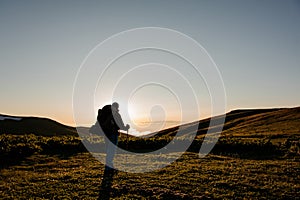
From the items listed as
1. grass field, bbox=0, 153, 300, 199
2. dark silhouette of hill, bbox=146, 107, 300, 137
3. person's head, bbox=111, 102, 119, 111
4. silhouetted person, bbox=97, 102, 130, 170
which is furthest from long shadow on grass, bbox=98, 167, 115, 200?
dark silhouette of hill, bbox=146, 107, 300, 137

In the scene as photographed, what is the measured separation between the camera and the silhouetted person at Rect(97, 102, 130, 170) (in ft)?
66.1

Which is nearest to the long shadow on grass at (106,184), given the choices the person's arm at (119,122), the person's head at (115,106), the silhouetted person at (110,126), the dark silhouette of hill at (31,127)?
Answer: the silhouetted person at (110,126)

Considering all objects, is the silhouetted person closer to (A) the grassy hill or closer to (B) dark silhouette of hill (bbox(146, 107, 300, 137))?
(A) the grassy hill

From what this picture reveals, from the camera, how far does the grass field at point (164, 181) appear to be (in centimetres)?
1473

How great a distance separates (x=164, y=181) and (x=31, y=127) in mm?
72954

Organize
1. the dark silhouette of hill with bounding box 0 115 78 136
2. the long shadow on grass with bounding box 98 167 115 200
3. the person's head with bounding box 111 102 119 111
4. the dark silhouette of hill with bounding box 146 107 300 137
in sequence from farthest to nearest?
the dark silhouette of hill with bounding box 0 115 78 136, the dark silhouette of hill with bounding box 146 107 300 137, the person's head with bounding box 111 102 119 111, the long shadow on grass with bounding box 98 167 115 200

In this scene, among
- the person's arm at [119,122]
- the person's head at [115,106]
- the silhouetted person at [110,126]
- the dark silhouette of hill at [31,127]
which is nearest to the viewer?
the silhouetted person at [110,126]

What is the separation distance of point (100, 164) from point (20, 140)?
11798mm

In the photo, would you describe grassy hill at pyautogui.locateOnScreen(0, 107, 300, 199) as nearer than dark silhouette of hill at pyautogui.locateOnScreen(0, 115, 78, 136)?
Yes

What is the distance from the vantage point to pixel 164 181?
17.4 metres

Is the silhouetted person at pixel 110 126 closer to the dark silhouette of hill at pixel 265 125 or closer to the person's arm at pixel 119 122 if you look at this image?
the person's arm at pixel 119 122

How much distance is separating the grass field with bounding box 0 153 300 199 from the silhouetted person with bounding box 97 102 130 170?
130 centimetres

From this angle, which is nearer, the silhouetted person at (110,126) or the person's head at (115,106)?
the silhouetted person at (110,126)

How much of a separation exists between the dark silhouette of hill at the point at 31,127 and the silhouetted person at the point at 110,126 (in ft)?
187
